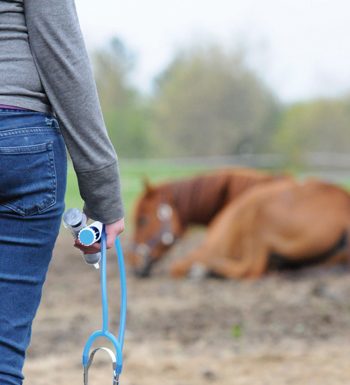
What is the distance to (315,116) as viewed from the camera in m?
29.8

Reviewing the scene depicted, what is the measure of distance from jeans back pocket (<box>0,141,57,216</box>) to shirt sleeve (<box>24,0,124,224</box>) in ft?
0.21

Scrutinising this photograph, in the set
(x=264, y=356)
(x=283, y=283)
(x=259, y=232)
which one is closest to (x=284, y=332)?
(x=264, y=356)

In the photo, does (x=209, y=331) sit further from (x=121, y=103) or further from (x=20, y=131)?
(x=121, y=103)

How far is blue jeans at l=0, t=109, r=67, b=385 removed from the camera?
1.60 meters

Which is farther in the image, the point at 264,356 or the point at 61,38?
the point at 264,356

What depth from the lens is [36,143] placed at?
1.61 meters

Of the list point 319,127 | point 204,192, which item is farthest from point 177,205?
point 319,127

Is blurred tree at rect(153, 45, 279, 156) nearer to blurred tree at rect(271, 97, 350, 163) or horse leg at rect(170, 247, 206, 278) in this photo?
blurred tree at rect(271, 97, 350, 163)

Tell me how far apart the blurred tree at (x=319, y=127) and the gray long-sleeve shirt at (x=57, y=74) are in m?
26.5

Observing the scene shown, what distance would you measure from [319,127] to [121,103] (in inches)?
432

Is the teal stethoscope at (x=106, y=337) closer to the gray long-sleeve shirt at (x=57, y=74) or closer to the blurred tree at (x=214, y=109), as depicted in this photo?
the gray long-sleeve shirt at (x=57, y=74)

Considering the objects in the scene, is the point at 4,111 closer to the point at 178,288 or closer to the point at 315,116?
the point at 178,288

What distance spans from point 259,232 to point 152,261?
3.37 ft

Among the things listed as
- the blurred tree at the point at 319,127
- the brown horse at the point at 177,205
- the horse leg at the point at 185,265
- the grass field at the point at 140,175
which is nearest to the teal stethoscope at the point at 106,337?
the horse leg at the point at 185,265
